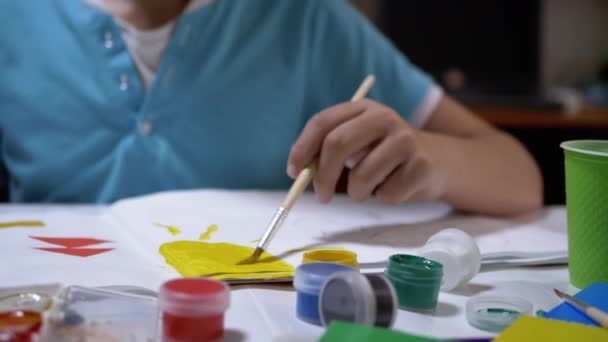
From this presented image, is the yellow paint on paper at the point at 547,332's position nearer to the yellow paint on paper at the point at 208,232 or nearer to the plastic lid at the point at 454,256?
the plastic lid at the point at 454,256

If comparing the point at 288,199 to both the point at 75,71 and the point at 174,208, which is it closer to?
the point at 174,208

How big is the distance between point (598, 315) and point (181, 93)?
0.62 m

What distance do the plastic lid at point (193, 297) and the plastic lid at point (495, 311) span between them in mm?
151

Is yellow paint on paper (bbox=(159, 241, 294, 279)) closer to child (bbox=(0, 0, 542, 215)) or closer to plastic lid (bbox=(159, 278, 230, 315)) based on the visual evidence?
plastic lid (bbox=(159, 278, 230, 315))

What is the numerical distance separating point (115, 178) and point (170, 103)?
0.12m

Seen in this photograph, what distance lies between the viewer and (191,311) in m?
0.39

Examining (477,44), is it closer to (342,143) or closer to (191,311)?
(342,143)

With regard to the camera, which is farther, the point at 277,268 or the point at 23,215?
the point at 23,215

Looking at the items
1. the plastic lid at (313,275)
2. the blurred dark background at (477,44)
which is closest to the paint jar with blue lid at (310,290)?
the plastic lid at (313,275)

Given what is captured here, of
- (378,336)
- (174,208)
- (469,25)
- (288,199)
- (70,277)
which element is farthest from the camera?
(469,25)

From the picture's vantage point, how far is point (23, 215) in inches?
27.9

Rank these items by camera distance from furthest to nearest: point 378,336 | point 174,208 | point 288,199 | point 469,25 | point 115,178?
point 469,25 → point 115,178 → point 174,208 → point 288,199 → point 378,336

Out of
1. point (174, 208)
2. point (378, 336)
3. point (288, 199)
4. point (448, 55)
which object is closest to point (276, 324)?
point (378, 336)

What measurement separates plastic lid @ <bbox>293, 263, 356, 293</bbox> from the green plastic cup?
0.19 m
